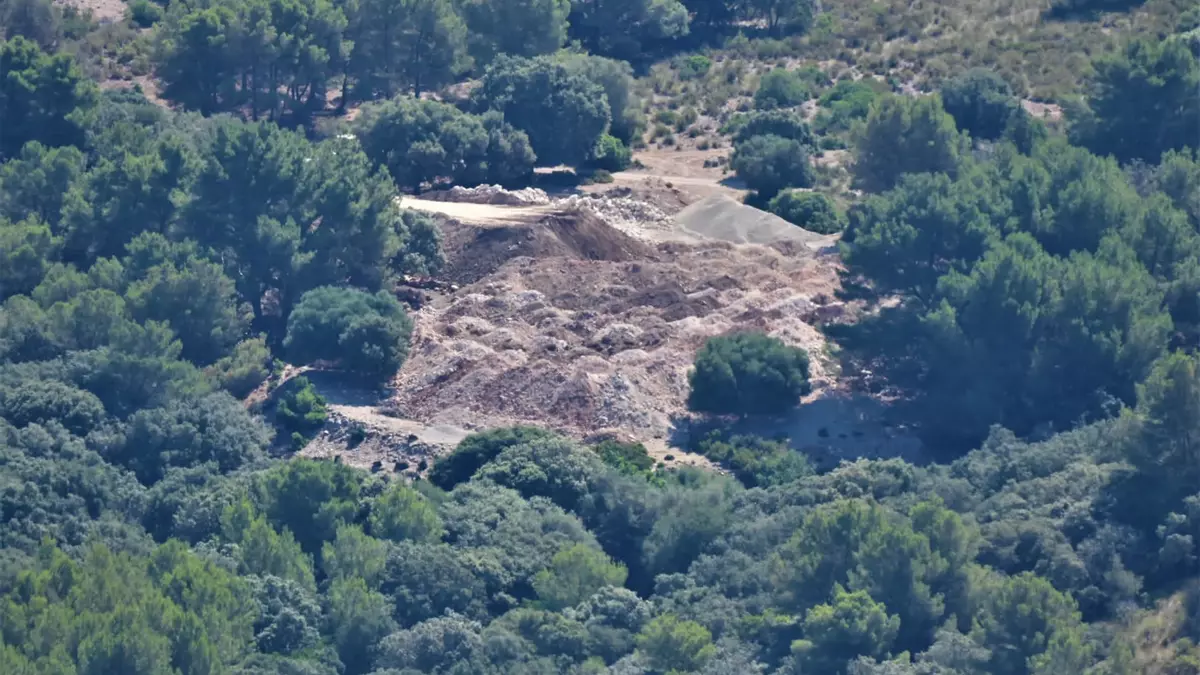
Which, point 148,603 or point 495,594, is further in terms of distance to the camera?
point 495,594

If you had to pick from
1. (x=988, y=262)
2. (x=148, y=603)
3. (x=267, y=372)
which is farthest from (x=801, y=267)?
(x=148, y=603)

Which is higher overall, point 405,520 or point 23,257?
point 405,520

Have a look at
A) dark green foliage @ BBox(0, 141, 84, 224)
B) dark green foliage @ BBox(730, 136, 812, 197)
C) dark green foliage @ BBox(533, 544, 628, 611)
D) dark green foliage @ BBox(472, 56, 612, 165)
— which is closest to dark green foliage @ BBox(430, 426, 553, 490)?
dark green foliage @ BBox(533, 544, 628, 611)

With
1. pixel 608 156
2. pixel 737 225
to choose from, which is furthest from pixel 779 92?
pixel 737 225

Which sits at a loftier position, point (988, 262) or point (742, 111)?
point (988, 262)

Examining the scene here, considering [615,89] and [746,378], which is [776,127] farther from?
[746,378]

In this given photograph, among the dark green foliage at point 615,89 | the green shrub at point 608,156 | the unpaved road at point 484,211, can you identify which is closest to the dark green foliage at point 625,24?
the dark green foliage at point 615,89

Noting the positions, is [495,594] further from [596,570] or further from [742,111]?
[742,111]
